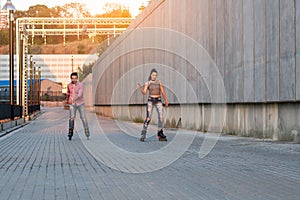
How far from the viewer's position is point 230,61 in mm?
15312

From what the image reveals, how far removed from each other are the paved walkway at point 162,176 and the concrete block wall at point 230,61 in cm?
196

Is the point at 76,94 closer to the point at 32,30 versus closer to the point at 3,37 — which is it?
the point at 32,30

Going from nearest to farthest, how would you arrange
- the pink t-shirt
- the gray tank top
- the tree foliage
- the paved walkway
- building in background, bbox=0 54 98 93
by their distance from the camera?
1. the paved walkway
2. the gray tank top
3. the pink t-shirt
4. building in background, bbox=0 54 98 93
5. the tree foliage

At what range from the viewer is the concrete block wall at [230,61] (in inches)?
484

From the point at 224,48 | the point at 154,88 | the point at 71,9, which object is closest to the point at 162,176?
the point at 154,88

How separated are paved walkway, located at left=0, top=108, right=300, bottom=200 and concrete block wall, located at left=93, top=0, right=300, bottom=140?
1959 millimetres

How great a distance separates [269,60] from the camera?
1293cm

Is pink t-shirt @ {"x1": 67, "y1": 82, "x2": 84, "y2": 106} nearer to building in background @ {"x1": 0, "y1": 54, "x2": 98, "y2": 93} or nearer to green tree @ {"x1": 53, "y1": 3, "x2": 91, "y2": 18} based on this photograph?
building in background @ {"x1": 0, "y1": 54, "x2": 98, "y2": 93}

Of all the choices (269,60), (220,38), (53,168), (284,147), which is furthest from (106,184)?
(220,38)

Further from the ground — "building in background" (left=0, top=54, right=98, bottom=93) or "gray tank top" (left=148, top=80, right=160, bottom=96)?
"building in background" (left=0, top=54, right=98, bottom=93)

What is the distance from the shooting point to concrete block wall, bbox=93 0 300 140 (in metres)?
12.3

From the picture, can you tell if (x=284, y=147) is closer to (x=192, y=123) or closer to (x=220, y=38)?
(x=220, y=38)

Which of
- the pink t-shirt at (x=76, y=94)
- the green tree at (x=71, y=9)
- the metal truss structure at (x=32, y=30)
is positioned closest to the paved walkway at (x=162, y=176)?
the pink t-shirt at (x=76, y=94)

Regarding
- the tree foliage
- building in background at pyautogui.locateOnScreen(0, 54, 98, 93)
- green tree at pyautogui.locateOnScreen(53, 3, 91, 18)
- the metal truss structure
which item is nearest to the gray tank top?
the metal truss structure
